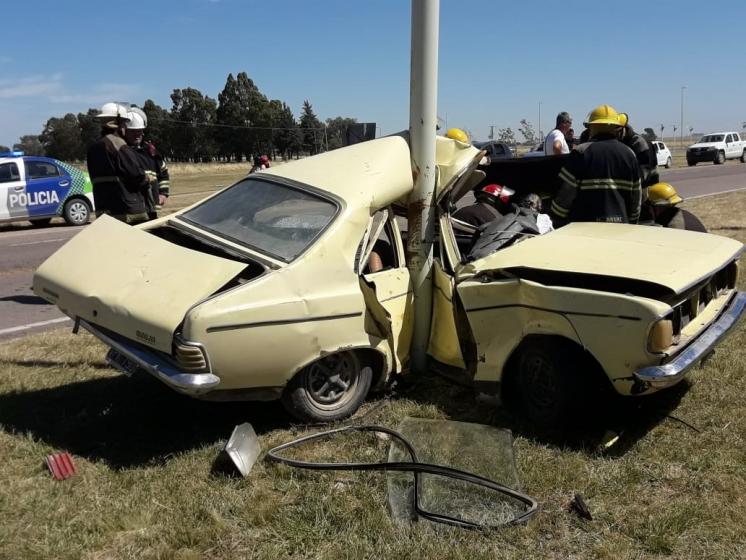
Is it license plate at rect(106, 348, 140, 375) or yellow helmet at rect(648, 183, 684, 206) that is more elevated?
yellow helmet at rect(648, 183, 684, 206)

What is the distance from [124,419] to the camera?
13.7 ft

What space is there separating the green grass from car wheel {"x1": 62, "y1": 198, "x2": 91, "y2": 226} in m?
11.7

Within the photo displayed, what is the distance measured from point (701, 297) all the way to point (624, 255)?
23.5 inches

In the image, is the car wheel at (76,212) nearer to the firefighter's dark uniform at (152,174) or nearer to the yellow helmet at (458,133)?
the firefighter's dark uniform at (152,174)

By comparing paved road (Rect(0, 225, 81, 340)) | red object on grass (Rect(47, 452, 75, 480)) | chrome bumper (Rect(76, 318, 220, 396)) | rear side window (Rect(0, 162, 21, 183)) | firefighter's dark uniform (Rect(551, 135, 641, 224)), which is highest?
rear side window (Rect(0, 162, 21, 183))

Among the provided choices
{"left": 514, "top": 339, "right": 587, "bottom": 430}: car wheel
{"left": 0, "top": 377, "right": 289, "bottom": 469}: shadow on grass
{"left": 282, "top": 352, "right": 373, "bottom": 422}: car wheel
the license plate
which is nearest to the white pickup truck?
{"left": 514, "top": 339, "right": 587, "bottom": 430}: car wheel

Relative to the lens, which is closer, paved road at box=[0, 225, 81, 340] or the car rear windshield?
the car rear windshield

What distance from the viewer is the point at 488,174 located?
21.6 feet

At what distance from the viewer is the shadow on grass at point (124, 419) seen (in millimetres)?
3779

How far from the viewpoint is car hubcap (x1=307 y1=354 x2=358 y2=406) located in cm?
387

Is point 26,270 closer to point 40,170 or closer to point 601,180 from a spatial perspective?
point 40,170

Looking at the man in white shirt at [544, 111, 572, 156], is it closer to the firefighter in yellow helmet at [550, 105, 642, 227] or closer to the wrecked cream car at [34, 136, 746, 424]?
the firefighter in yellow helmet at [550, 105, 642, 227]

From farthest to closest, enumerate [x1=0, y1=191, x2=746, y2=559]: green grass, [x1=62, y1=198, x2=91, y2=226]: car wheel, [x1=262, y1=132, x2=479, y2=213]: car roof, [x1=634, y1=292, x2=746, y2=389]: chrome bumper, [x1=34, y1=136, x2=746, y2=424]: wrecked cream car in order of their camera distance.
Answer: [x1=62, y1=198, x2=91, y2=226]: car wheel < [x1=262, y1=132, x2=479, y2=213]: car roof < [x1=34, y1=136, x2=746, y2=424]: wrecked cream car < [x1=634, y1=292, x2=746, y2=389]: chrome bumper < [x1=0, y1=191, x2=746, y2=559]: green grass

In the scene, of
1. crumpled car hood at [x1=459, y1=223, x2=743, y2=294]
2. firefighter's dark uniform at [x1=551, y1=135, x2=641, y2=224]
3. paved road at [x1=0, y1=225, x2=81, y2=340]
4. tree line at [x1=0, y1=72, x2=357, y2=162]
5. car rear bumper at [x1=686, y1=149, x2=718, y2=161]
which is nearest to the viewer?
crumpled car hood at [x1=459, y1=223, x2=743, y2=294]
